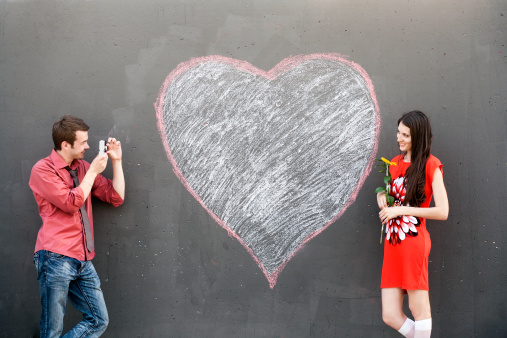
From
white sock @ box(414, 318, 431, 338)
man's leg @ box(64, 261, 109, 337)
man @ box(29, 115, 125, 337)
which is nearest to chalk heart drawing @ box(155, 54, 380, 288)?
man @ box(29, 115, 125, 337)

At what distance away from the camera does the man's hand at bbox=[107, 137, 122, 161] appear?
3.26m

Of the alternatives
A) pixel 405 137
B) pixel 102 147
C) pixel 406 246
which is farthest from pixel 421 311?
pixel 102 147

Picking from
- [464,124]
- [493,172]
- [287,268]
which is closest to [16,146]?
[287,268]

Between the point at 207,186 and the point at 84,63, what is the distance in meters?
1.38

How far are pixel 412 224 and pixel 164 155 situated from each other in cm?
191

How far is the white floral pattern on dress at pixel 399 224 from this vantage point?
2.93 m

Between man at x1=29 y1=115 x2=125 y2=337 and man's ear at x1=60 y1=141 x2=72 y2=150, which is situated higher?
man's ear at x1=60 y1=141 x2=72 y2=150

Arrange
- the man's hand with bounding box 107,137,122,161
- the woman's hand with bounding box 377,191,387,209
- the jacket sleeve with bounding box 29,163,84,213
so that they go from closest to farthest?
the jacket sleeve with bounding box 29,163,84,213 → the woman's hand with bounding box 377,191,387,209 → the man's hand with bounding box 107,137,122,161

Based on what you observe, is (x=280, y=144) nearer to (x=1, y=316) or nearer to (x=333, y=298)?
(x=333, y=298)

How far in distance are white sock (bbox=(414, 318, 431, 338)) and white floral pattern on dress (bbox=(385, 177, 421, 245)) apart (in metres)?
0.53

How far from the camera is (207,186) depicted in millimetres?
3543

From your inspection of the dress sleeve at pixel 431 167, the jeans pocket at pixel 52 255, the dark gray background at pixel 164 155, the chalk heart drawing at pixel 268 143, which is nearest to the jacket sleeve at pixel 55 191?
the jeans pocket at pixel 52 255

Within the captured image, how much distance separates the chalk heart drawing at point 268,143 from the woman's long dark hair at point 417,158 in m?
0.61

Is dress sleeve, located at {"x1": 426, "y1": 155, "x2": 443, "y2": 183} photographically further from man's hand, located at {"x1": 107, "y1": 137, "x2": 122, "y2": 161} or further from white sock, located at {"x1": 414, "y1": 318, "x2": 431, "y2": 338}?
man's hand, located at {"x1": 107, "y1": 137, "x2": 122, "y2": 161}
